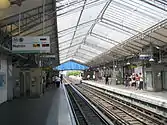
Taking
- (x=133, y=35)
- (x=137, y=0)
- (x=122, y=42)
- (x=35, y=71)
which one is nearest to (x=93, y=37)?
(x=122, y=42)

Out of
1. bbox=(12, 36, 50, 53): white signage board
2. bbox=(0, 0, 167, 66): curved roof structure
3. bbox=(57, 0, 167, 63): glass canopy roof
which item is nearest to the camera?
bbox=(12, 36, 50, 53): white signage board

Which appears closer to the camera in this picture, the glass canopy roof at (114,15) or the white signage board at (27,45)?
the white signage board at (27,45)

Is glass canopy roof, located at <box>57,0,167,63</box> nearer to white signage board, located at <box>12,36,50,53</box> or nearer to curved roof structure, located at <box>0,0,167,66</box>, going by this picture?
curved roof structure, located at <box>0,0,167,66</box>

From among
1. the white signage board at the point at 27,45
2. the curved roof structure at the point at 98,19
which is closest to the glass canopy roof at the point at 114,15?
the curved roof structure at the point at 98,19

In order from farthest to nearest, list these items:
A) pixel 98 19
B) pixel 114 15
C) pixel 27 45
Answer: pixel 98 19 < pixel 114 15 < pixel 27 45

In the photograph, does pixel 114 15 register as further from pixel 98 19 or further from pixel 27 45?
pixel 27 45

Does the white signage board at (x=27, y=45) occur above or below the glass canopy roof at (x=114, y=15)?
below

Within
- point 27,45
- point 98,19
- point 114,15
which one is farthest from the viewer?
point 98,19

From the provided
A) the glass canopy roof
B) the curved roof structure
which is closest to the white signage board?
the curved roof structure

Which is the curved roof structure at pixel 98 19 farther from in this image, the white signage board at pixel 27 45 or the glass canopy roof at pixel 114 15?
the white signage board at pixel 27 45

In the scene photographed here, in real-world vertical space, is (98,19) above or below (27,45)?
above

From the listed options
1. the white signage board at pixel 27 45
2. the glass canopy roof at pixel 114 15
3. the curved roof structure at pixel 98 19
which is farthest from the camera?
the glass canopy roof at pixel 114 15

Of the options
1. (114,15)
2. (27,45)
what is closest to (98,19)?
(114,15)

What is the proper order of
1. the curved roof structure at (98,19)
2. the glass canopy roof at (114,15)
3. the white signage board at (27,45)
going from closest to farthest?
the white signage board at (27,45) → the curved roof structure at (98,19) → the glass canopy roof at (114,15)
